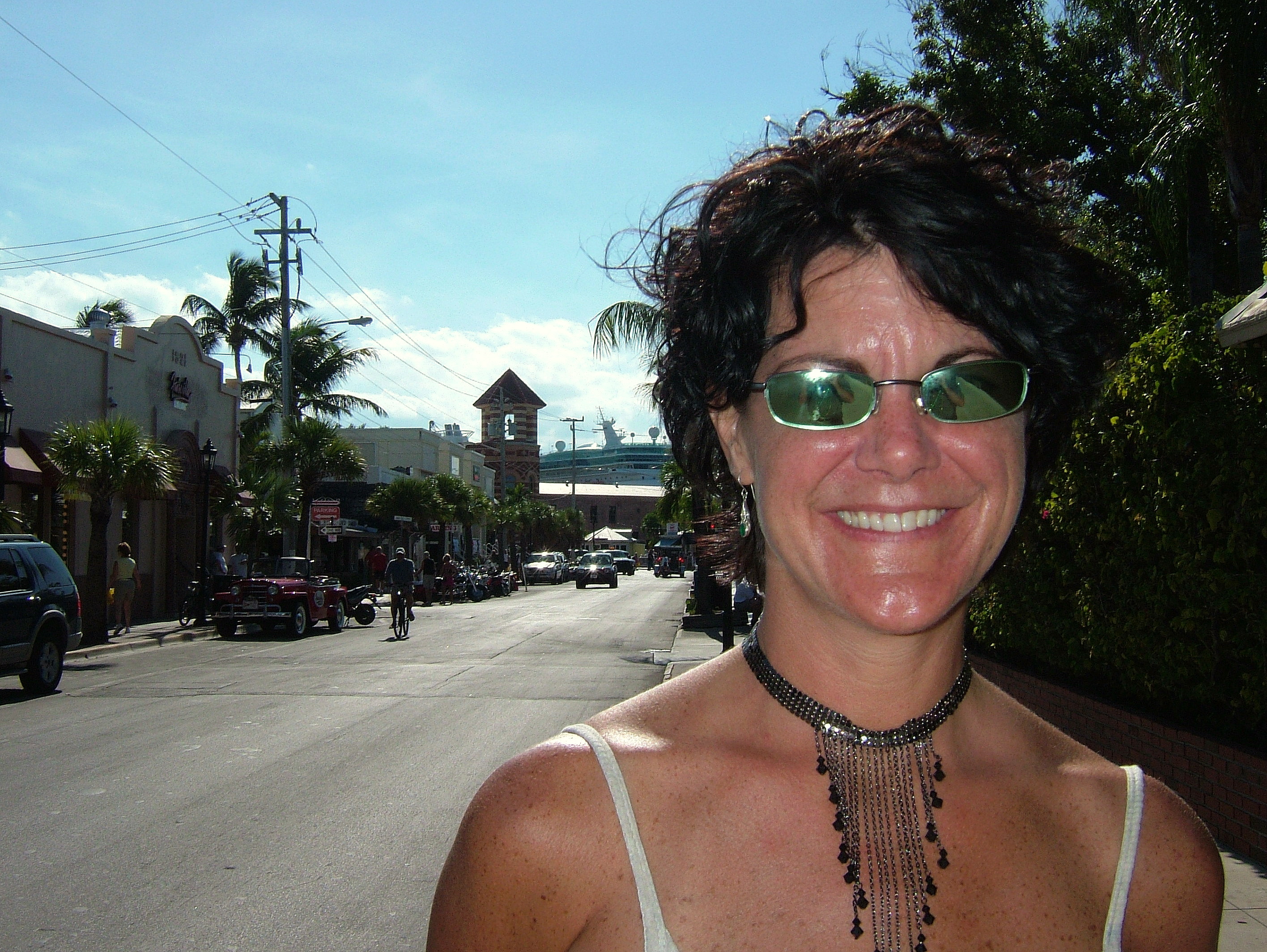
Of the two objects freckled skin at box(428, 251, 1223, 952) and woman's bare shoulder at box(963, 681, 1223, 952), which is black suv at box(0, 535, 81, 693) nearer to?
freckled skin at box(428, 251, 1223, 952)

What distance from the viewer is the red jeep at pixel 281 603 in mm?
21094

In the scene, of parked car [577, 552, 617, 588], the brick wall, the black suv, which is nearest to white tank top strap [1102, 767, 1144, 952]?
the brick wall

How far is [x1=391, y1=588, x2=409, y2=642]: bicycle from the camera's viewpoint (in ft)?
70.4

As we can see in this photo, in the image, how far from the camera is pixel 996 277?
1.77m

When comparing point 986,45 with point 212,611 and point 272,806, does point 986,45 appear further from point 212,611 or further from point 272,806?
point 212,611

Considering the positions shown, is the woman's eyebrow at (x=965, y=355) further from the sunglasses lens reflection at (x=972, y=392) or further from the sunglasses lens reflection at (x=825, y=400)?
the sunglasses lens reflection at (x=825, y=400)

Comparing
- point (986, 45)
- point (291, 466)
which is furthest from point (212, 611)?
point (986, 45)

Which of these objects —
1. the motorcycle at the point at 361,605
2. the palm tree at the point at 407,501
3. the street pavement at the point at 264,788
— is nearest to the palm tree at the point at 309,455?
the motorcycle at the point at 361,605

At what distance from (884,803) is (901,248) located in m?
0.89

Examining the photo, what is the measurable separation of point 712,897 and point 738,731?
288mm

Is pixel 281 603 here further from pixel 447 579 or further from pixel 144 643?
pixel 447 579

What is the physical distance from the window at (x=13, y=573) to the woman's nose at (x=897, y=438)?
42.2ft

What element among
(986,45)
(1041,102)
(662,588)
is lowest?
(662,588)

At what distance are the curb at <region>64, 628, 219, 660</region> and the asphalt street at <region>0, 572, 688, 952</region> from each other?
48 centimetres
